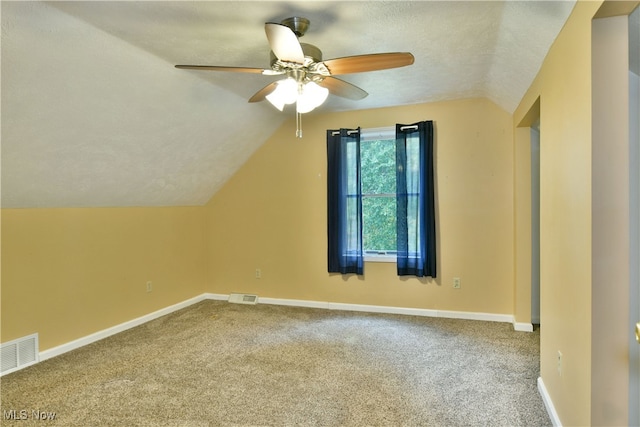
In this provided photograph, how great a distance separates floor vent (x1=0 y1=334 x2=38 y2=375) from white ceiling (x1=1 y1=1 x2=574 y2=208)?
1.07 metres

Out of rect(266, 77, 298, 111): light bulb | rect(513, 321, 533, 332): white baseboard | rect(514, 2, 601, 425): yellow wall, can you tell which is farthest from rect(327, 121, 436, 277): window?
rect(266, 77, 298, 111): light bulb

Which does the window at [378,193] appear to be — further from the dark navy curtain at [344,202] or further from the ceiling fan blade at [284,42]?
the ceiling fan blade at [284,42]

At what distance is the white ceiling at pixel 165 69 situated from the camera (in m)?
1.84

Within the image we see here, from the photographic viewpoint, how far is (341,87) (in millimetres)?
2322

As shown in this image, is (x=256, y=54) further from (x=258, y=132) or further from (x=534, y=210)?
(x=534, y=210)

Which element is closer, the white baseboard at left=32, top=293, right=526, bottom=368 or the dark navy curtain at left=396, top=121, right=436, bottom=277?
the white baseboard at left=32, top=293, right=526, bottom=368

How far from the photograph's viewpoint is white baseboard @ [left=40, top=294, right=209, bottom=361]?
289 centimetres

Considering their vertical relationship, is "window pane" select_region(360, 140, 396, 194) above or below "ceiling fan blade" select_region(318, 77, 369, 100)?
below

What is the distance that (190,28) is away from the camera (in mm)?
2055

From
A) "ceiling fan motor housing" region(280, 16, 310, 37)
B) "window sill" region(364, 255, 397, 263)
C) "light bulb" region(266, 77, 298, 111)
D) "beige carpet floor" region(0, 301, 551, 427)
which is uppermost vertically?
"ceiling fan motor housing" region(280, 16, 310, 37)

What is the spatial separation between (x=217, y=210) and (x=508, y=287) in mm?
3612

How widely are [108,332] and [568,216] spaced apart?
150 inches

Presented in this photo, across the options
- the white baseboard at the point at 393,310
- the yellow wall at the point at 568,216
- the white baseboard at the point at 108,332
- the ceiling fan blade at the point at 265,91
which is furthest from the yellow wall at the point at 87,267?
the yellow wall at the point at 568,216

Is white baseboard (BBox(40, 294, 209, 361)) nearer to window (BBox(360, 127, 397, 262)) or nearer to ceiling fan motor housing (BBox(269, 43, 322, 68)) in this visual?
window (BBox(360, 127, 397, 262))
